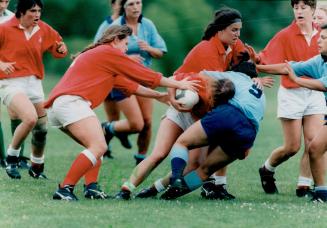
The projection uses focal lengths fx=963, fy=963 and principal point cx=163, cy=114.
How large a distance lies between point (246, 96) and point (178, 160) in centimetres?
84

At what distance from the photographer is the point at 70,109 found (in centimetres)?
861

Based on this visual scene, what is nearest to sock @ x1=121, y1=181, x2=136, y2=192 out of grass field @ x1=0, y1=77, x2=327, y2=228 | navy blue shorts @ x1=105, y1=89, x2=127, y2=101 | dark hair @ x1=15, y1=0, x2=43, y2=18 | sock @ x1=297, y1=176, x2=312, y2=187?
grass field @ x1=0, y1=77, x2=327, y2=228

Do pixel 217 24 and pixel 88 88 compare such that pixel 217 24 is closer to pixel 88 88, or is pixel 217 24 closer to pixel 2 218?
pixel 88 88

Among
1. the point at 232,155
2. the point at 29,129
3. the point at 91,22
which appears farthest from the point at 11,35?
the point at 91,22

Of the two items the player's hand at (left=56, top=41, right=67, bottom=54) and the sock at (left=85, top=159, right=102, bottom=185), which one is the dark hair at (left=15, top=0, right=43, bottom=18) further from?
the sock at (left=85, top=159, right=102, bottom=185)

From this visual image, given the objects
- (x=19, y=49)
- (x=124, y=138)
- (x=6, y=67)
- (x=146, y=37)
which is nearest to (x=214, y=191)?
(x=6, y=67)

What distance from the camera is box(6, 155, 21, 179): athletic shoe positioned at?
10.1 m

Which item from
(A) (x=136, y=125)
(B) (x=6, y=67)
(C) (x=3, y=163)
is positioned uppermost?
(B) (x=6, y=67)

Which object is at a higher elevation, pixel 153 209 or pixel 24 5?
pixel 24 5

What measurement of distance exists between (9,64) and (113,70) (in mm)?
1534

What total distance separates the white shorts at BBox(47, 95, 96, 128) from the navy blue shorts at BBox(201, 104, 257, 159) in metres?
1.07

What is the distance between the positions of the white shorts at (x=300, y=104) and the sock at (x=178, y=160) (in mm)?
1730

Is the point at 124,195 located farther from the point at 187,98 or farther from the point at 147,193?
the point at 187,98

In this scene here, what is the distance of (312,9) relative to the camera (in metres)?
9.99
